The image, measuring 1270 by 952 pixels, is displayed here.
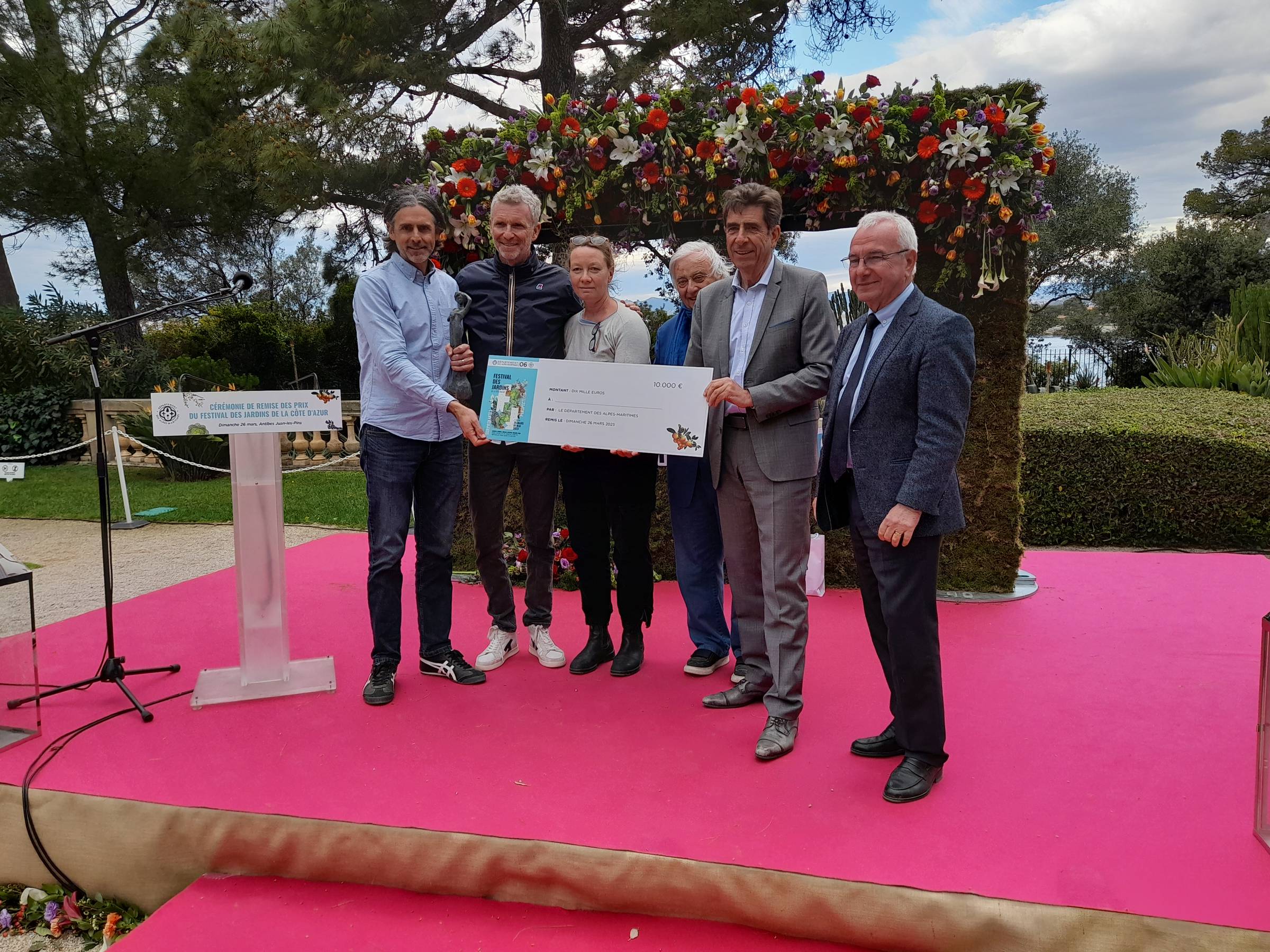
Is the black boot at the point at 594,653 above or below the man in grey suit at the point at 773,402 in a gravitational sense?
below

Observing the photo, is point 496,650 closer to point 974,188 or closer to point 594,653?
point 594,653

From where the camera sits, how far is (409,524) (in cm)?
333

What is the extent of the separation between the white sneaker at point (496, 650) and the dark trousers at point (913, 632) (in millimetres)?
1721

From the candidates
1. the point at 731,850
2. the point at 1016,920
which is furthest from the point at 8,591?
the point at 1016,920

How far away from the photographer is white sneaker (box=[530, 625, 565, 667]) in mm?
3557

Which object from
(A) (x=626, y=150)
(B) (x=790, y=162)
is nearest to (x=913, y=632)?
(B) (x=790, y=162)

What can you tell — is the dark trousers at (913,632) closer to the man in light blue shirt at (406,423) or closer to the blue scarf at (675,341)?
the blue scarf at (675,341)

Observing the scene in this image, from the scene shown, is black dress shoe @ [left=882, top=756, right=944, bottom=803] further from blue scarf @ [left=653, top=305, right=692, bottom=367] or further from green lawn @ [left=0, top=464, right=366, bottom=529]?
green lawn @ [left=0, top=464, right=366, bottom=529]

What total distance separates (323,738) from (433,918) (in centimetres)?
96

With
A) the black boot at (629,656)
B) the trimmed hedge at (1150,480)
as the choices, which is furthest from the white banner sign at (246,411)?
the trimmed hedge at (1150,480)

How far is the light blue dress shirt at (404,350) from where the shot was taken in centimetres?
308

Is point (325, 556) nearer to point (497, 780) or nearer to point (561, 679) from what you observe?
point (561, 679)

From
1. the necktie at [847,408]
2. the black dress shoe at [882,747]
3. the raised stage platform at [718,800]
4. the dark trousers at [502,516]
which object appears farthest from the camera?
the dark trousers at [502,516]

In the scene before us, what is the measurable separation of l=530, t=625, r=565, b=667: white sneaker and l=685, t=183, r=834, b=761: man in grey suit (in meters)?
1.00
